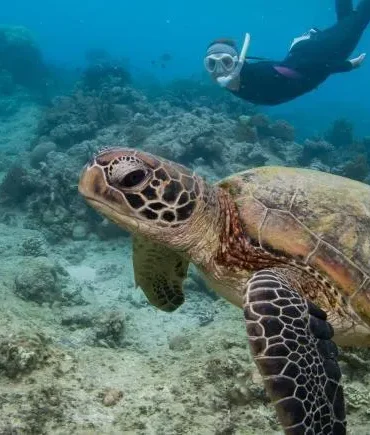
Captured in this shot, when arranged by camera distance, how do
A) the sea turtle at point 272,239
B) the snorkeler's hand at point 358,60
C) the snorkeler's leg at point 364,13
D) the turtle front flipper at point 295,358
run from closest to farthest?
the turtle front flipper at point 295,358 → the sea turtle at point 272,239 → the snorkeler's hand at point 358,60 → the snorkeler's leg at point 364,13

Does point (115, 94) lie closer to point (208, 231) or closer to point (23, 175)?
point (23, 175)

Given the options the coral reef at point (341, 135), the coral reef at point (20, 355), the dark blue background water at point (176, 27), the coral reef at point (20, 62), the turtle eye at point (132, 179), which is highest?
the turtle eye at point (132, 179)

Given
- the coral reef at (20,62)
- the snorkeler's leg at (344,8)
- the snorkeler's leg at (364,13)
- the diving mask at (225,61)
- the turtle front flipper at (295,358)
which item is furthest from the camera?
the coral reef at (20,62)

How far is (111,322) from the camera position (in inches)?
153

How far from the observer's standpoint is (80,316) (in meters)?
4.09

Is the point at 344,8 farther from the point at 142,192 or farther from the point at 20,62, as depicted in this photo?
the point at 20,62

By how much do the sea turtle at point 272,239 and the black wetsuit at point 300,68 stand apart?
5854 millimetres

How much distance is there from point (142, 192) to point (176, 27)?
4744 inches

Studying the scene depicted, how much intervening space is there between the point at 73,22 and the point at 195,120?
271 ft

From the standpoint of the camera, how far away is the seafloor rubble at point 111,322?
230 cm

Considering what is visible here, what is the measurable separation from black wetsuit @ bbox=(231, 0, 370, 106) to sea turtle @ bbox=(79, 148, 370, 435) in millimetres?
5854

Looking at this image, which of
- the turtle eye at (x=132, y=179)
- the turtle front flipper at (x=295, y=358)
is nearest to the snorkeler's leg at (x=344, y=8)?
the turtle eye at (x=132, y=179)

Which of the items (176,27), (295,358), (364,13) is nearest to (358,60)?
(364,13)

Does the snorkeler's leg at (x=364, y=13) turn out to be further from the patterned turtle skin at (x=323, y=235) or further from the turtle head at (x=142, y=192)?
the turtle head at (x=142, y=192)
